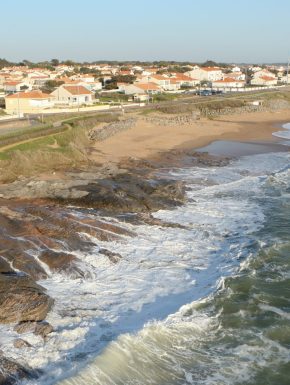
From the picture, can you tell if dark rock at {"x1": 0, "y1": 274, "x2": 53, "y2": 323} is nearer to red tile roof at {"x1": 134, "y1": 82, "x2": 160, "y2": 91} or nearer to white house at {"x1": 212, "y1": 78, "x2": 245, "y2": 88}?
red tile roof at {"x1": 134, "y1": 82, "x2": 160, "y2": 91}

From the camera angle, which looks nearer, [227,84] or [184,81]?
[184,81]

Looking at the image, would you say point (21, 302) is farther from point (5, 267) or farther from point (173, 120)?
point (173, 120)

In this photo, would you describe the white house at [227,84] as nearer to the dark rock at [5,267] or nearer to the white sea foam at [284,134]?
the white sea foam at [284,134]

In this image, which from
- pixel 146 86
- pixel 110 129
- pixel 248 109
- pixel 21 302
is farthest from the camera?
pixel 146 86

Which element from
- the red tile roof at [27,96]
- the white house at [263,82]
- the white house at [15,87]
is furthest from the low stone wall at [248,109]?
the white house at [263,82]

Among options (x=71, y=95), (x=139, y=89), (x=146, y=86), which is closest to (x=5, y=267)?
(x=71, y=95)

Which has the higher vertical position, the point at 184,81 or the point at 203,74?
the point at 203,74

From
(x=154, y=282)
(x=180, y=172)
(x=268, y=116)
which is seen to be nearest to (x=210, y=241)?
(x=154, y=282)
